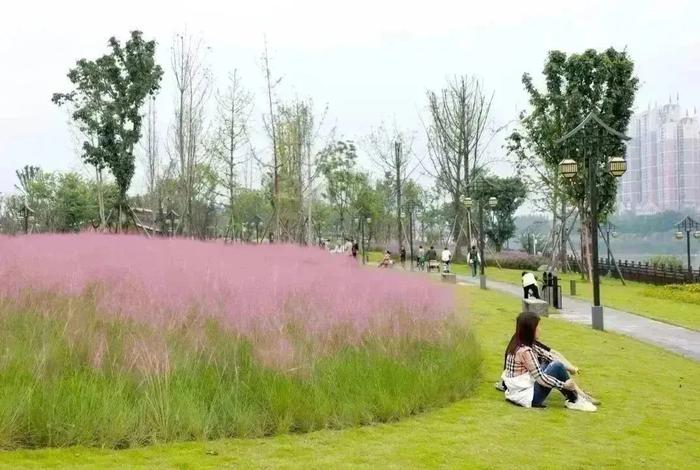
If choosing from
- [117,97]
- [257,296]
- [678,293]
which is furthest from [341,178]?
[257,296]

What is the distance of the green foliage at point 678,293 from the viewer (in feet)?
53.9

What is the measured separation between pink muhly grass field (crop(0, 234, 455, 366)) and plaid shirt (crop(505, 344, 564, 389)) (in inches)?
34.7

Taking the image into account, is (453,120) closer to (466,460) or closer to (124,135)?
(124,135)

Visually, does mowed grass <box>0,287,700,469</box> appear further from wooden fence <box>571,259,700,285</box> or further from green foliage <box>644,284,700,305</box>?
wooden fence <box>571,259,700,285</box>

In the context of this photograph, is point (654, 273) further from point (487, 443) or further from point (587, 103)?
point (487, 443)

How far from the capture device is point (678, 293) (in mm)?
17078

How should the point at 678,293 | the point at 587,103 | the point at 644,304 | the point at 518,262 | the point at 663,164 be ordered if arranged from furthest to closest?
the point at 663,164, the point at 518,262, the point at 587,103, the point at 678,293, the point at 644,304

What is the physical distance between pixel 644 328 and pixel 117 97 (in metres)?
18.3

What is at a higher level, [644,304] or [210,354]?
[210,354]

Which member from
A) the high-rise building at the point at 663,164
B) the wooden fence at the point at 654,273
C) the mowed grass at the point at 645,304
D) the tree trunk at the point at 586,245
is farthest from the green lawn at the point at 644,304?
the high-rise building at the point at 663,164

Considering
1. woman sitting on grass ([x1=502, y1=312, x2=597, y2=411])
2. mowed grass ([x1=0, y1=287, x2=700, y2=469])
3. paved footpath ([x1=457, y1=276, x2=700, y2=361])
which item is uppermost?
woman sitting on grass ([x1=502, y1=312, x2=597, y2=411])

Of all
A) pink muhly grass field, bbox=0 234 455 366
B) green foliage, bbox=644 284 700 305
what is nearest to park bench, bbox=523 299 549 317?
pink muhly grass field, bbox=0 234 455 366

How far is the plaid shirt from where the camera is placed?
5438 mm

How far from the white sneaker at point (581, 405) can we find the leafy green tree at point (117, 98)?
19.9 m
